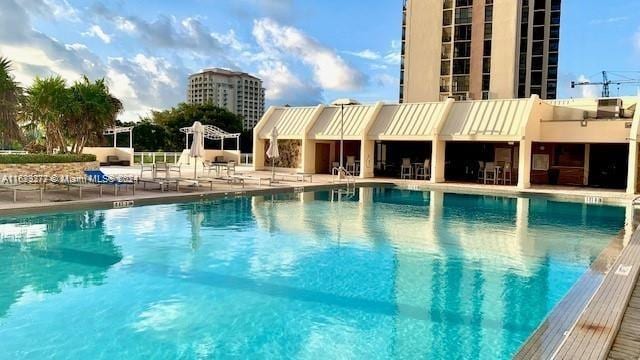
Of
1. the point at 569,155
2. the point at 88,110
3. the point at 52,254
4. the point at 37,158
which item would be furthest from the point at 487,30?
the point at 52,254

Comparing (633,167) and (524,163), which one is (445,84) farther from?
(633,167)

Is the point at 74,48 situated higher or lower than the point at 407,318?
higher

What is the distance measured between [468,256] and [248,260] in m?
4.60

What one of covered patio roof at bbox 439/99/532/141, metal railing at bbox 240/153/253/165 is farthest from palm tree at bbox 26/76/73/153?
covered patio roof at bbox 439/99/532/141

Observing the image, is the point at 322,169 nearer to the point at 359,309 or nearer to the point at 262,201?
the point at 262,201

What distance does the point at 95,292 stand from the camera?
7.75 metres

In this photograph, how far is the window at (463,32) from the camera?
49.4 meters

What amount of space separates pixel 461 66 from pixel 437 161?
26734mm

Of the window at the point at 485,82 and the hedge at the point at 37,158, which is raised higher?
the window at the point at 485,82

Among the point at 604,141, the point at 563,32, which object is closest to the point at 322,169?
the point at 604,141

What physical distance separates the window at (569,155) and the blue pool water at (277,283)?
12724mm

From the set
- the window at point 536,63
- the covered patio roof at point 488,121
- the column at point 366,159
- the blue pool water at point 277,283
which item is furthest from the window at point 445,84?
the blue pool water at point 277,283

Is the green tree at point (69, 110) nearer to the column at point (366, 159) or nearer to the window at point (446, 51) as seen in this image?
the column at point (366, 159)

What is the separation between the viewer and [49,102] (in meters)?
22.6
